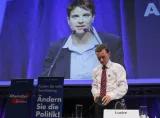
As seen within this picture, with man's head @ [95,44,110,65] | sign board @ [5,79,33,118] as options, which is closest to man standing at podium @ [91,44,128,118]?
man's head @ [95,44,110,65]

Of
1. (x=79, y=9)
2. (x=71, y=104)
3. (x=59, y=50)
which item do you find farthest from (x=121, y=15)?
(x=71, y=104)

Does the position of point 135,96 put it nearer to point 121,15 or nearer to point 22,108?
point 121,15

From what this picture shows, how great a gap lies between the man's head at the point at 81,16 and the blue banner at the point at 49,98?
1.33 meters

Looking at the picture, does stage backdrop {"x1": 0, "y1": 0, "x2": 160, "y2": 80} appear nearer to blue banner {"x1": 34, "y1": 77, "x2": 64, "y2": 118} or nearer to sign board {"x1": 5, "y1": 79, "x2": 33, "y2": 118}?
sign board {"x1": 5, "y1": 79, "x2": 33, "y2": 118}

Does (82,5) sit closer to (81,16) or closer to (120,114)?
(81,16)

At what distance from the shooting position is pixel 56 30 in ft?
25.7

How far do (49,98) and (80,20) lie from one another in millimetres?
1739

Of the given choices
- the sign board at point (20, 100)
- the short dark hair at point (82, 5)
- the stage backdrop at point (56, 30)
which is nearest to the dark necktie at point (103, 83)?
the sign board at point (20, 100)

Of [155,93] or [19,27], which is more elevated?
[19,27]

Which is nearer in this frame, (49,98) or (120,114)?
(120,114)

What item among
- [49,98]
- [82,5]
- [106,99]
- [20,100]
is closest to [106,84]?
[106,99]

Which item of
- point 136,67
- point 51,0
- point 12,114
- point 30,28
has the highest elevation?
point 51,0

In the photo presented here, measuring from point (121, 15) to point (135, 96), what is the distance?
1.45m

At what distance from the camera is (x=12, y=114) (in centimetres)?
674
